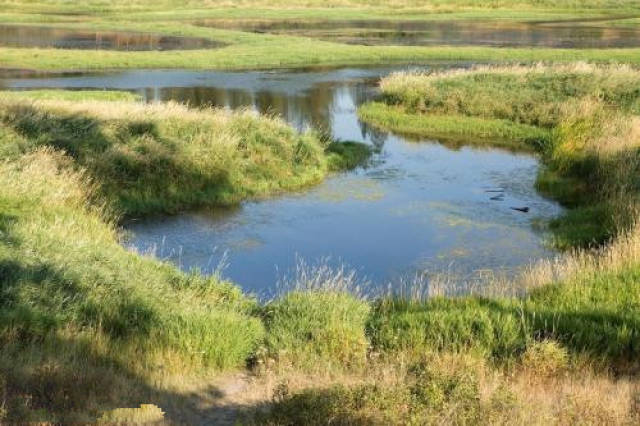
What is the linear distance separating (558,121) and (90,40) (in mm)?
46771

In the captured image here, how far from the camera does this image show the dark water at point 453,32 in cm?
6725

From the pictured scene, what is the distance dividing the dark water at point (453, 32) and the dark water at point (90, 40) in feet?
36.6

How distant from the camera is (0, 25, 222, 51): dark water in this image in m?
63.0

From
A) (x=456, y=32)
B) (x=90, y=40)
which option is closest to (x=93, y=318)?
(x=90, y=40)

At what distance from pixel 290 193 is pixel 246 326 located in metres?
12.2

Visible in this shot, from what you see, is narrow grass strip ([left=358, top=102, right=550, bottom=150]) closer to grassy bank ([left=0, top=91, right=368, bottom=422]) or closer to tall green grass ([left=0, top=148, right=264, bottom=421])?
grassy bank ([left=0, top=91, right=368, bottom=422])

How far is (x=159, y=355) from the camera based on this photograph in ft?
34.4

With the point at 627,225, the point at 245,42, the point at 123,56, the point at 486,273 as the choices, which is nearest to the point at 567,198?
the point at 627,225

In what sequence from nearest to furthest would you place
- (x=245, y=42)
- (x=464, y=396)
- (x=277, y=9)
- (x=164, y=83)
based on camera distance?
(x=464, y=396) < (x=164, y=83) < (x=245, y=42) < (x=277, y=9)

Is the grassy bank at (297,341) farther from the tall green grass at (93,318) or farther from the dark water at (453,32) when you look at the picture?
the dark water at (453,32)

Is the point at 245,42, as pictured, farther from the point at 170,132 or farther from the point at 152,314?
the point at 152,314

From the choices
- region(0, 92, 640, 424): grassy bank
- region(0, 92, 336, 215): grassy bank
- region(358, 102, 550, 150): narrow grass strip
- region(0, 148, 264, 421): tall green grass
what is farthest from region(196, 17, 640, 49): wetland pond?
region(0, 148, 264, 421): tall green grass

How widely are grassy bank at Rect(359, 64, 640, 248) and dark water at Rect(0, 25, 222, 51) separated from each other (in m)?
29.5

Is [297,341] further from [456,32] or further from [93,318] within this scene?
[456,32]
